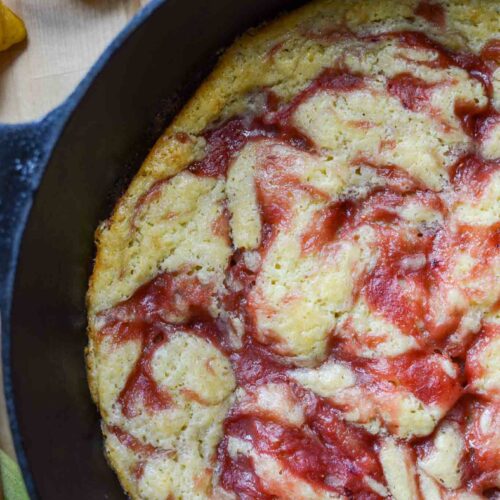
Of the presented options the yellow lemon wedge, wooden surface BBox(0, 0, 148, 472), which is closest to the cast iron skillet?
wooden surface BBox(0, 0, 148, 472)

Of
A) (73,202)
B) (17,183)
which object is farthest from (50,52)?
(17,183)

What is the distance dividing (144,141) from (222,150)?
208 millimetres

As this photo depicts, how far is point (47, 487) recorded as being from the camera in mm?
1665

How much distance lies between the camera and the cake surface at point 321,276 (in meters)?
1.71

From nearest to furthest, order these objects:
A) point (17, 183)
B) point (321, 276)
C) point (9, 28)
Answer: point (17, 183) < point (321, 276) < point (9, 28)

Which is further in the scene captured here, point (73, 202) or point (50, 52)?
point (50, 52)

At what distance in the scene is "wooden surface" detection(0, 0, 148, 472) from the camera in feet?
6.86

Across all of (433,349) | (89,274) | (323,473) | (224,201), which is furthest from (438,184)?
(89,274)

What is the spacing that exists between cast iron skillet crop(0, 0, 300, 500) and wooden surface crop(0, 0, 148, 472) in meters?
0.30

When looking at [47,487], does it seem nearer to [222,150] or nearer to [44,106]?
[222,150]

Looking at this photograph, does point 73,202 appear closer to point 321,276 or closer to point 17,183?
point 17,183

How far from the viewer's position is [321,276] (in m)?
1.73

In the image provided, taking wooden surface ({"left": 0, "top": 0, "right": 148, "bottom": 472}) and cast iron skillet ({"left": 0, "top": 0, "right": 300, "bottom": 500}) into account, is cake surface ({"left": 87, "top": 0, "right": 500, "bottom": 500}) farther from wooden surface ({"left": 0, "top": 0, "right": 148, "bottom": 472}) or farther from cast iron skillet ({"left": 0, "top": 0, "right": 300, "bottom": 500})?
wooden surface ({"left": 0, "top": 0, "right": 148, "bottom": 472})

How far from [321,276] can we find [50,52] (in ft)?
3.07
